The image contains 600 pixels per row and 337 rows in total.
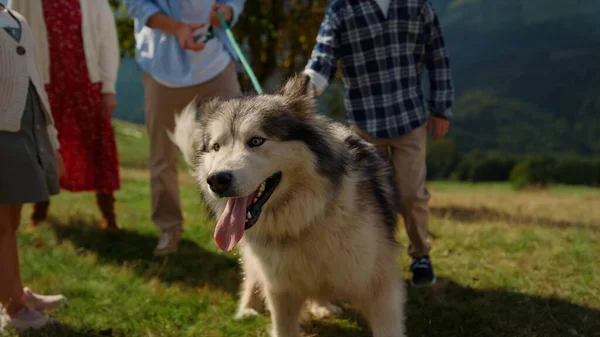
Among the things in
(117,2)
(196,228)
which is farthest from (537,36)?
(196,228)

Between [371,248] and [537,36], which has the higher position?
[371,248]

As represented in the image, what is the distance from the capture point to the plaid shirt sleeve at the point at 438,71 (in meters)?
3.43

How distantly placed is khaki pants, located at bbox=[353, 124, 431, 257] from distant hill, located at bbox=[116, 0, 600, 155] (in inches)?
1333

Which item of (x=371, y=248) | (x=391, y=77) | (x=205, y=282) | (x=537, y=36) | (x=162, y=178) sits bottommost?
(x=537, y=36)

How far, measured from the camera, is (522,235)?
4.85 meters

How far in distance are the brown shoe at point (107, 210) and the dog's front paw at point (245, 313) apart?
245cm

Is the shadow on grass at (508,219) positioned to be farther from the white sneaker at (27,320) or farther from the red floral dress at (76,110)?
the white sneaker at (27,320)

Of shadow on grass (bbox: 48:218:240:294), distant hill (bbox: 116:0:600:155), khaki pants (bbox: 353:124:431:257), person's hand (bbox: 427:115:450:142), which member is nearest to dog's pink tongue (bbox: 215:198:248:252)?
khaki pants (bbox: 353:124:431:257)

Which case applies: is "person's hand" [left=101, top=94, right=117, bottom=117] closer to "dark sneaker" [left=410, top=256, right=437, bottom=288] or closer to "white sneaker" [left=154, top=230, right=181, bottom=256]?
"white sneaker" [left=154, top=230, right=181, bottom=256]

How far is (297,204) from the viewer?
223 cm

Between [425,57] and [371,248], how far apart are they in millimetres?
1671

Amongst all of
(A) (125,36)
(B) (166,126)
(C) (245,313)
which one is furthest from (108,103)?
(A) (125,36)

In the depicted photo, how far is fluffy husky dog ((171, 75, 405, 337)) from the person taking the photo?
2.10 meters

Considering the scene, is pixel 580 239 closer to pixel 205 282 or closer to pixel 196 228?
pixel 205 282
